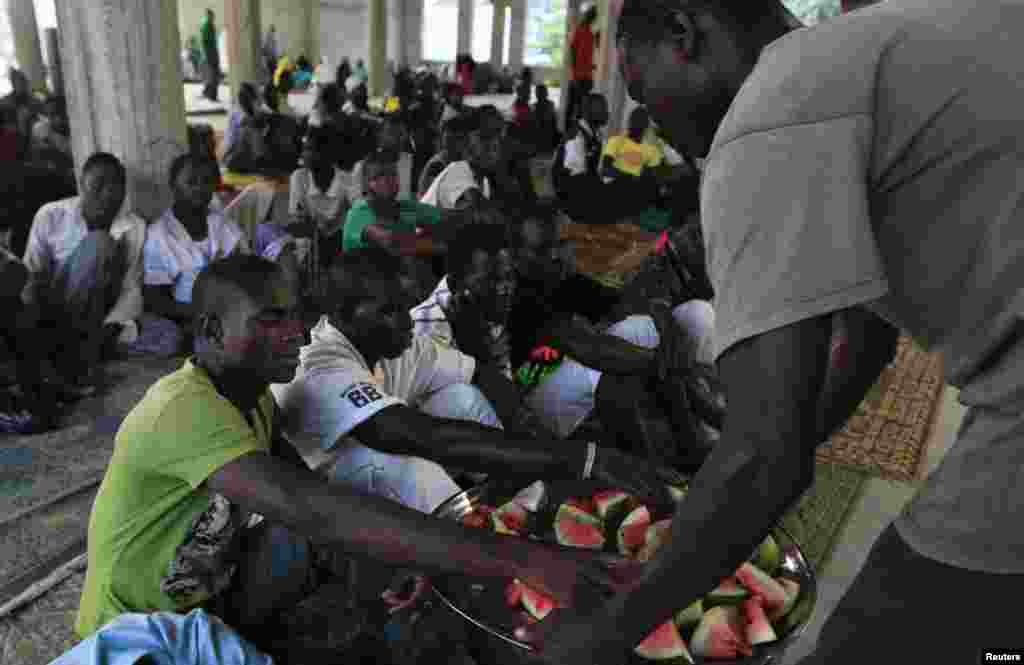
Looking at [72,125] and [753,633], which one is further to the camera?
[72,125]

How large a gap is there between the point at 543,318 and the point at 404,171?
396 centimetres

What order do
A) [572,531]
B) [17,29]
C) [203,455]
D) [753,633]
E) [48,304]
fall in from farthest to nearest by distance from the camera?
1. [17,29]
2. [48,304]
3. [572,531]
4. [203,455]
5. [753,633]

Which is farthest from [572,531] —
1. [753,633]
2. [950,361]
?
[950,361]

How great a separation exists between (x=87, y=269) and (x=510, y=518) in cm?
271

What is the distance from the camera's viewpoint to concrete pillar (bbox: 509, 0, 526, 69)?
2276 centimetres

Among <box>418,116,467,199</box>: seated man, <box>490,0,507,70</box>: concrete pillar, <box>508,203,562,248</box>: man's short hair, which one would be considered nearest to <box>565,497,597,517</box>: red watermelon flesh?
<box>508,203,562,248</box>: man's short hair

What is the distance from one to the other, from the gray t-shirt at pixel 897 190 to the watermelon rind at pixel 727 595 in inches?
22.0

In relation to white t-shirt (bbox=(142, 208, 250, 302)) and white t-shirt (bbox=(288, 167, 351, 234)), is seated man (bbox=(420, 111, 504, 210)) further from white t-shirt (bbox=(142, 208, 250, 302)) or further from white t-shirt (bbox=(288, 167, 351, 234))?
white t-shirt (bbox=(142, 208, 250, 302))

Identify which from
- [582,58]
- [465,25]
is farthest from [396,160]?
[465,25]

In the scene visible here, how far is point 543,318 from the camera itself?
3.21m

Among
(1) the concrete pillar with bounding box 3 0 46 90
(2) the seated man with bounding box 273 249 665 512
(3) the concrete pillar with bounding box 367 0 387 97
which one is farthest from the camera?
(3) the concrete pillar with bounding box 367 0 387 97

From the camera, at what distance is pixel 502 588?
4.47 feet

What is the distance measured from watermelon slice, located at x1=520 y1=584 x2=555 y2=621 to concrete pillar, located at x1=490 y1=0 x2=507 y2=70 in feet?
72.0

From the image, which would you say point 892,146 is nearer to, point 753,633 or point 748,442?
point 748,442
